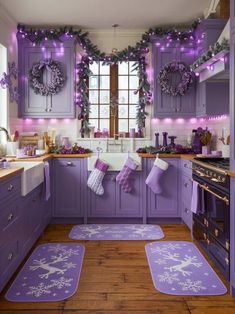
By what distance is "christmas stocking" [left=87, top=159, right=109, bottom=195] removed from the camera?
4.83 meters

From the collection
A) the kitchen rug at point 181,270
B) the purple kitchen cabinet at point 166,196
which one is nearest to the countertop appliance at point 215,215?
the kitchen rug at point 181,270

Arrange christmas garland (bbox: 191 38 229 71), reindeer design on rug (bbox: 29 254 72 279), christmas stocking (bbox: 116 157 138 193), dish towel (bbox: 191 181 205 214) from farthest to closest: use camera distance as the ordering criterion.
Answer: christmas stocking (bbox: 116 157 138 193) → dish towel (bbox: 191 181 205 214) → christmas garland (bbox: 191 38 229 71) → reindeer design on rug (bbox: 29 254 72 279)

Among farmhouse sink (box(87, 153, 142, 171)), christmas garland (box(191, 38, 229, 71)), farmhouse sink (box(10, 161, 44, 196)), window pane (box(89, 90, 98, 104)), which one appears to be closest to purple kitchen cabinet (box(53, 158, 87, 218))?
farmhouse sink (box(87, 153, 142, 171))

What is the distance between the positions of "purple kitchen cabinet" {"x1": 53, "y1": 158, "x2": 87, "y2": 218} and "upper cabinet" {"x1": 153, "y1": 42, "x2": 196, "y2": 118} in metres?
1.37

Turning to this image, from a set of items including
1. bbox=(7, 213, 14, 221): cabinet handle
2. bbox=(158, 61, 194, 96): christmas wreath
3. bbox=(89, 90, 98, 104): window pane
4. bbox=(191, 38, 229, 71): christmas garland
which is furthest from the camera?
bbox=(89, 90, 98, 104): window pane

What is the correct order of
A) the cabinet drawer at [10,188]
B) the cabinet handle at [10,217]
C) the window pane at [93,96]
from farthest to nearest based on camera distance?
the window pane at [93,96]
the cabinet handle at [10,217]
the cabinet drawer at [10,188]

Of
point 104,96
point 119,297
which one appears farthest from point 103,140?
point 119,297

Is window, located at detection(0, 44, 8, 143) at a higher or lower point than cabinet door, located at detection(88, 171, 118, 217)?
higher

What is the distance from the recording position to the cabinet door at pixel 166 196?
A: 495 cm

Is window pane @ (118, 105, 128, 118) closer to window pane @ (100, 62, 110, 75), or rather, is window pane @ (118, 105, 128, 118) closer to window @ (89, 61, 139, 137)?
window @ (89, 61, 139, 137)

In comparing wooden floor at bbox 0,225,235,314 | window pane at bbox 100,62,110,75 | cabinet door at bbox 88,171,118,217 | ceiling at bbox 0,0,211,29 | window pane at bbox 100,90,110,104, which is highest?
ceiling at bbox 0,0,211,29

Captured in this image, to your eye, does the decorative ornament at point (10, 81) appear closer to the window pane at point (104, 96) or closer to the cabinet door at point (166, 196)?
the window pane at point (104, 96)

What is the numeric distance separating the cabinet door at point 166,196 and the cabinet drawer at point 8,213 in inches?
86.6

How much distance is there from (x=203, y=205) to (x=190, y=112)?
204cm
